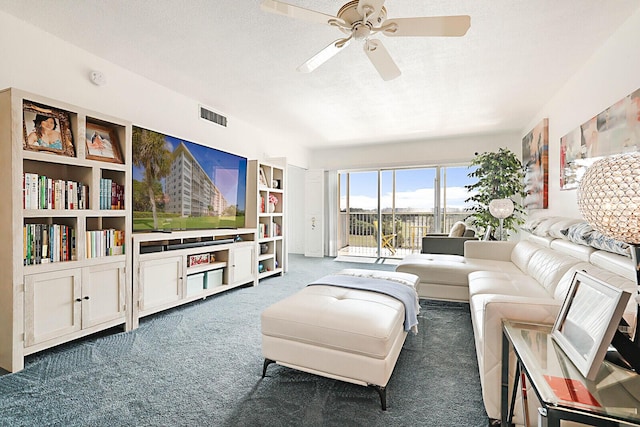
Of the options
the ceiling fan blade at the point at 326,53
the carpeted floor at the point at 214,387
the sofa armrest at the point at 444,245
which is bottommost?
the carpeted floor at the point at 214,387

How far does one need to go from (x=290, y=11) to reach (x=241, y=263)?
122 inches

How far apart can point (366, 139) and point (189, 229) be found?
3850 mm

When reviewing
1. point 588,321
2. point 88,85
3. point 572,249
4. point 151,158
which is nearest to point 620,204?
point 588,321

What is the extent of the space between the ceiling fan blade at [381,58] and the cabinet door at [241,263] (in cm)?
271

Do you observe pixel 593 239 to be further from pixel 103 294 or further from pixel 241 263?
pixel 103 294

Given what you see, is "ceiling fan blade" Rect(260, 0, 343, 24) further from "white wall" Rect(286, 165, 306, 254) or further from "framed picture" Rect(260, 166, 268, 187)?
"white wall" Rect(286, 165, 306, 254)

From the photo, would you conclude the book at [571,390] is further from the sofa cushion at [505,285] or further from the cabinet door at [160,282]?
the cabinet door at [160,282]

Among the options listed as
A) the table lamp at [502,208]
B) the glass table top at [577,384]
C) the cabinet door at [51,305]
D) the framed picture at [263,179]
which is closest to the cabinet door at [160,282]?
the cabinet door at [51,305]

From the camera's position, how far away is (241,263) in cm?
408

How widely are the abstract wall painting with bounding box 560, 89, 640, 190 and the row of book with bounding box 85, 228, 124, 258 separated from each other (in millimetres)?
3414

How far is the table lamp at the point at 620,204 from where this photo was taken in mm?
917

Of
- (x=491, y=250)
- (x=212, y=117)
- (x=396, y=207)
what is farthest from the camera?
(x=396, y=207)

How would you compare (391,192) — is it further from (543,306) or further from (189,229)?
(543,306)

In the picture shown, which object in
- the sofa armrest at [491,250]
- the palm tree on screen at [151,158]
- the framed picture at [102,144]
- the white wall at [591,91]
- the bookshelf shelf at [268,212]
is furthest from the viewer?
the bookshelf shelf at [268,212]
